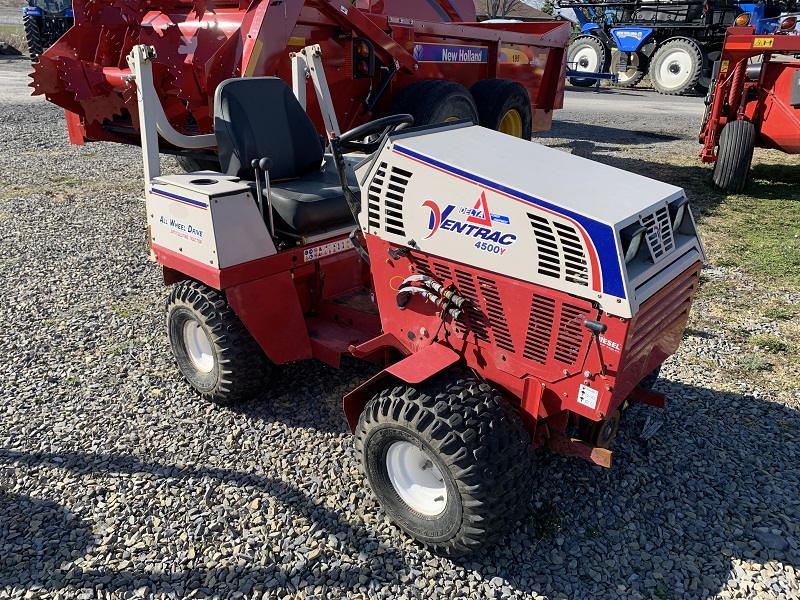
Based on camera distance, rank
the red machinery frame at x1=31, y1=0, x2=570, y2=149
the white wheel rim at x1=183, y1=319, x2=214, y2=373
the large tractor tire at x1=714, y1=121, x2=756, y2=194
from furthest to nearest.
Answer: the large tractor tire at x1=714, y1=121, x2=756, y2=194 < the red machinery frame at x1=31, y1=0, x2=570, y2=149 < the white wheel rim at x1=183, y1=319, x2=214, y2=373

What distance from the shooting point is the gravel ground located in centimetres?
229

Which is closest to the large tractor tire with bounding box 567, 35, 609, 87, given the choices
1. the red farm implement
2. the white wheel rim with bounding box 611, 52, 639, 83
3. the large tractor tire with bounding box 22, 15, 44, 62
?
the white wheel rim with bounding box 611, 52, 639, 83

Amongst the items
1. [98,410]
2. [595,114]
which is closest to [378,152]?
[98,410]

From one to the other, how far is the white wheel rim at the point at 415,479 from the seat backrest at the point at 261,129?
1.70 m

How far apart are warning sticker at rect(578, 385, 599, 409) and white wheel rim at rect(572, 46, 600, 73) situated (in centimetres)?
1764

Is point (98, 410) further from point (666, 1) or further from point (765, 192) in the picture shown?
point (666, 1)

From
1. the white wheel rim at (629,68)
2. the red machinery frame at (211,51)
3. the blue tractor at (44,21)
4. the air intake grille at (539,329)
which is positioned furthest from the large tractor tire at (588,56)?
the air intake grille at (539,329)

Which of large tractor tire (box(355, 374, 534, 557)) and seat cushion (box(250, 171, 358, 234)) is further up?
seat cushion (box(250, 171, 358, 234))

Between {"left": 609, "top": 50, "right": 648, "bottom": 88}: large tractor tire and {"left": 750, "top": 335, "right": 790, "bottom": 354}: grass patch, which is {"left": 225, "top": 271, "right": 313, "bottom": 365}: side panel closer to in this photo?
{"left": 750, "top": 335, "right": 790, "bottom": 354}: grass patch

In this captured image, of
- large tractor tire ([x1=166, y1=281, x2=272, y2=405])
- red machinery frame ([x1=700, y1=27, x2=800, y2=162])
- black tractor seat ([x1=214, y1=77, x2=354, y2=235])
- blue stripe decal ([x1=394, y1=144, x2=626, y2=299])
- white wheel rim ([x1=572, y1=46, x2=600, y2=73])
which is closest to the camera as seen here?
blue stripe decal ([x1=394, y1=144, x2=626, y2=299])

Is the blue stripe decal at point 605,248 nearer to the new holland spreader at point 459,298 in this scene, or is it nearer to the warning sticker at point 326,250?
the new holland spreader at point 459,298

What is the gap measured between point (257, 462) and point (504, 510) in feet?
3.88

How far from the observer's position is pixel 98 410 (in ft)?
10.6

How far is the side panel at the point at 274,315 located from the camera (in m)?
3.00
